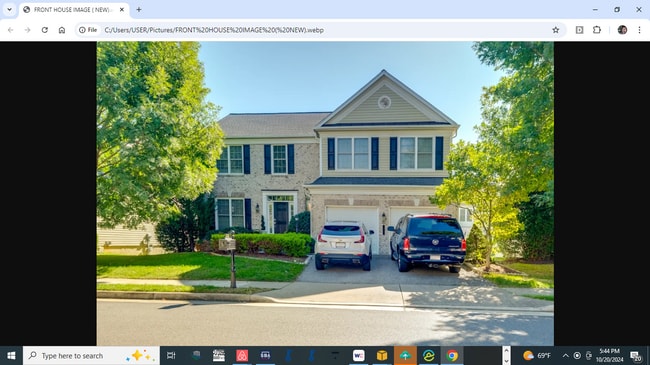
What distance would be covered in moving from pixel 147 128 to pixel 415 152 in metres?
7.92

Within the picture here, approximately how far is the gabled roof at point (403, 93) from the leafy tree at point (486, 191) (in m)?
2.48

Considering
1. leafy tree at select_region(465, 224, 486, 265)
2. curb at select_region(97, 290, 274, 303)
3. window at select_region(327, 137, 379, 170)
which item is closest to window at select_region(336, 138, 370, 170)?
window at select_region(327, 137, 379, 170)

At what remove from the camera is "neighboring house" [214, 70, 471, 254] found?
7816 millimetres

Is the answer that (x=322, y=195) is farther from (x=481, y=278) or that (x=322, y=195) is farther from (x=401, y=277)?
(x=481, y=278)

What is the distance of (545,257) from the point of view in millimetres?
5305

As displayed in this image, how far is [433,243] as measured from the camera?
5375mm

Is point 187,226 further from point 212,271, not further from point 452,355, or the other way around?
point 452,355

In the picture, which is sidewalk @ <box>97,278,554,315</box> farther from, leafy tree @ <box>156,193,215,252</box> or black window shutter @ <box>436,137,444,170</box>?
black window shutter @ <box>436,137,444,170</box>

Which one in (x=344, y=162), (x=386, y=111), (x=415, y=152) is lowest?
(x=344, y=162)

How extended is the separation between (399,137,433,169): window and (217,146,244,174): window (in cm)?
695

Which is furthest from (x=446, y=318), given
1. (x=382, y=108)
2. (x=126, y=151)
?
(x=382, y=108)

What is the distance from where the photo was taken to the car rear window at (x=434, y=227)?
5.38m

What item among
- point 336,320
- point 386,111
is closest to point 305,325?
point 336,320
